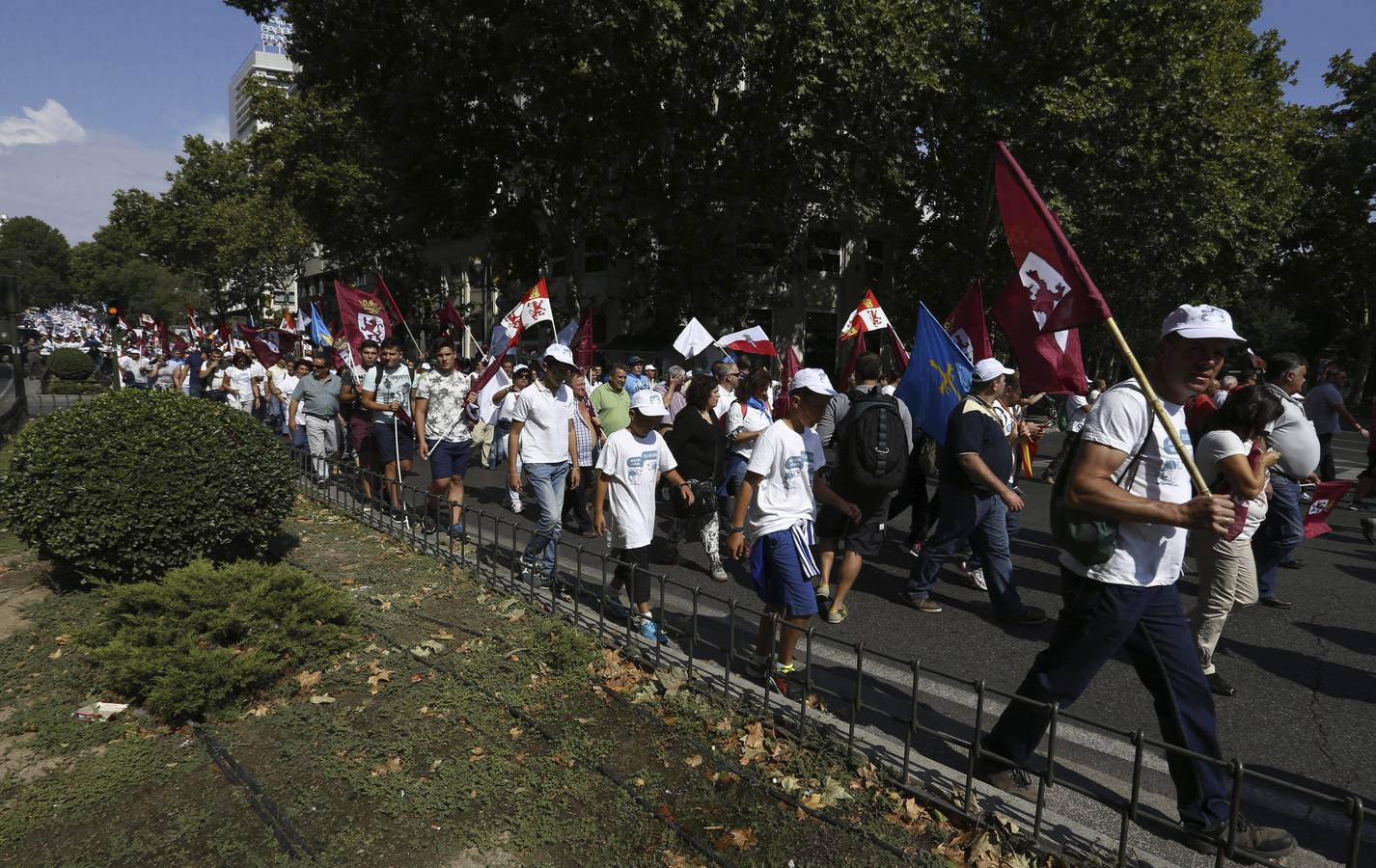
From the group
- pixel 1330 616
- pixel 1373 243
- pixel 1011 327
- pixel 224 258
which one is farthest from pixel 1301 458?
pixel 224 258

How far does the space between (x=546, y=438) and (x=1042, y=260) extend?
3995 millimetres

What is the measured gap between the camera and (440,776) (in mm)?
3385

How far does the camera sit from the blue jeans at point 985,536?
5648 millimetres

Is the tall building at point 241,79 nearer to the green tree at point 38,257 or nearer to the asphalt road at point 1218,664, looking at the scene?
the green tree at point 38,257

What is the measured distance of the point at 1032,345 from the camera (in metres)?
3.55

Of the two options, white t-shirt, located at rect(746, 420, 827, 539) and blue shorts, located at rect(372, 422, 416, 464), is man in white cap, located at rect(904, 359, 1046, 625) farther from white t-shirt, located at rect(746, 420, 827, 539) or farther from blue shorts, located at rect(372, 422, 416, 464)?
blue shorts, located at rect(372, 422, 416, 464)

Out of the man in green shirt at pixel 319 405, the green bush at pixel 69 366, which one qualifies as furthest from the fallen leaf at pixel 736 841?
the green bush at pixel 69 366

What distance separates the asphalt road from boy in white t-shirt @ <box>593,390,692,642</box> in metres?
0.64

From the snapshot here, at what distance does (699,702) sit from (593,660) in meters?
0.72

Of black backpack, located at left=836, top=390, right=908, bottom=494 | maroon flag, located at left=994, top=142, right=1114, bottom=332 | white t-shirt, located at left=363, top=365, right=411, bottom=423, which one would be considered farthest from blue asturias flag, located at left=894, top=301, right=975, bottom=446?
white t-shirt, located at left=363, top=365, right=411, bottom=423

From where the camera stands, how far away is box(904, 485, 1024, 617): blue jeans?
565 centimetres

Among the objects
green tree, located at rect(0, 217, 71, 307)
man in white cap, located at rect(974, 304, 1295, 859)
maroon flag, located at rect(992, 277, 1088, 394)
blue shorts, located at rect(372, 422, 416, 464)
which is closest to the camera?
man in white cap, located at rect(974, 304, 1295, 859)

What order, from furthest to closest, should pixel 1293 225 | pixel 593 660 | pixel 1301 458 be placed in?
1. pixel 1293 225
2. pixel 1301 458
3. pixel 593 660

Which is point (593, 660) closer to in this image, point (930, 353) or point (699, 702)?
point (699, 702)
